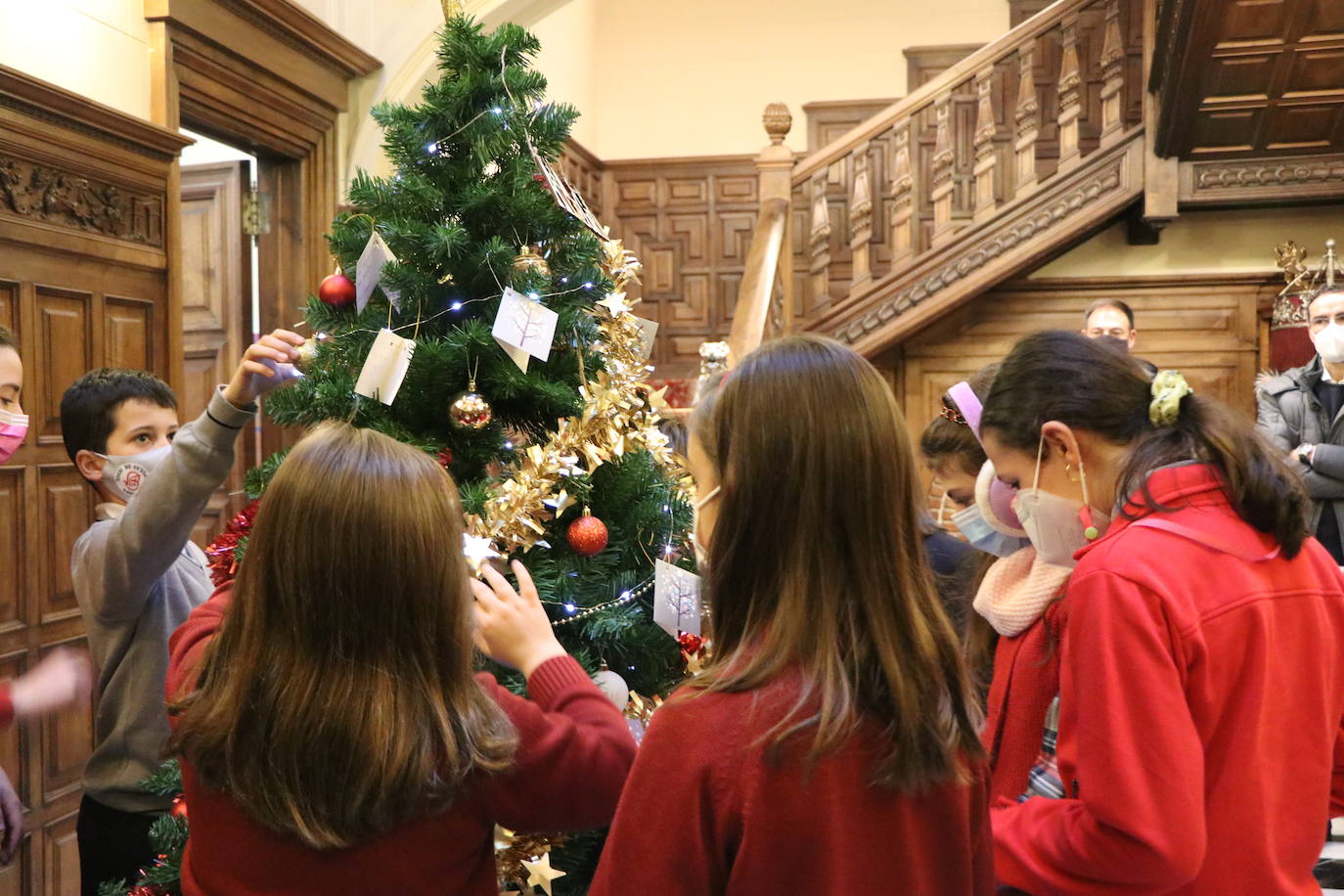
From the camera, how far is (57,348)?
113 inches

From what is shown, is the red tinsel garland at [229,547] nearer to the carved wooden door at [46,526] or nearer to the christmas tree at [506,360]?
the christmas tree at [506,360]

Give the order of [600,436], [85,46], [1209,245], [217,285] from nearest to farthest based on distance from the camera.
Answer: [600,436], [85,46], [217,285], [1209,245]

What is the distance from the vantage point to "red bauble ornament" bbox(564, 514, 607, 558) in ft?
4.58

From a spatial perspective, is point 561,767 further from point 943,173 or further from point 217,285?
point 943,173

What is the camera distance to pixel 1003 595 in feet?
4.67

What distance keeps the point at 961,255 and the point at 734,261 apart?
6.61ft

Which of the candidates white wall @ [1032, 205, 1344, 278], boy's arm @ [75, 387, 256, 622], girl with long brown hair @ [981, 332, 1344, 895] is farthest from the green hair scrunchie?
white wall @ [1032, 205, 1344, 278]

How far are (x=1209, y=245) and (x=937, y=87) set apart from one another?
1.48 m

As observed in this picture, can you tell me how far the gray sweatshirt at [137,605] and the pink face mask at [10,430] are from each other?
0.18m

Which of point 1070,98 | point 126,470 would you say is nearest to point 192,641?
point 126,470

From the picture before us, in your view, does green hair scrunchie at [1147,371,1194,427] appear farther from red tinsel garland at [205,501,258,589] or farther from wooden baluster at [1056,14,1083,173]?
wooden baluster at [1056,14,1083,173]

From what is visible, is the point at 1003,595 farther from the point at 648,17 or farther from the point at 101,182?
the point at 648,17

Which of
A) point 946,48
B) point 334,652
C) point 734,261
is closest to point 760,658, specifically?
point 334,652

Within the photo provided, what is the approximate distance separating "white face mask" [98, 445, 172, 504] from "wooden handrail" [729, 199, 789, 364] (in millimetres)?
2261
